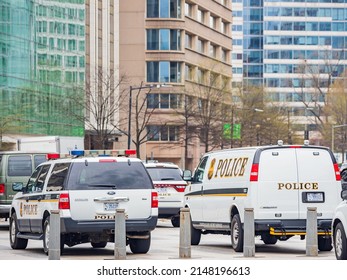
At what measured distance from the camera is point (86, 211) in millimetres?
20047

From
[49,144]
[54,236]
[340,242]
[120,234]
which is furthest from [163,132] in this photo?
[340,242]

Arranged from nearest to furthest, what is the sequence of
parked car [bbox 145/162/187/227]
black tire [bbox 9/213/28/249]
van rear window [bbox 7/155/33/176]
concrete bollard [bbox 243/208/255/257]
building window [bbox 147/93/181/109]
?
concrete bollard [bbox 243/208/255/257], black tire [bbox 9/213/28/249], van rear window [bbox 7/155/33/176], parked car [bbox 145/162/187/227], building window [bbox 147/93/181/109]

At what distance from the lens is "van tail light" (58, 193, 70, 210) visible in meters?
20.0

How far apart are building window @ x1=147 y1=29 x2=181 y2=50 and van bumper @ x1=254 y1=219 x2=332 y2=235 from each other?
8707cm

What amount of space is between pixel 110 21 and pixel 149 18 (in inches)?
396

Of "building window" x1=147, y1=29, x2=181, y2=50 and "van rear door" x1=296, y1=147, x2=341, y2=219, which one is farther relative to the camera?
"building window" x1=147, y1=29, x2=181, y2=50

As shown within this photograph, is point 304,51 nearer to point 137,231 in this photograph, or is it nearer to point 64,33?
point 64,33

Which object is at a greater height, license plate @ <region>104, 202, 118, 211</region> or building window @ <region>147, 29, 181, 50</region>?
building window @ <region>147, 29, 181, 50</region>

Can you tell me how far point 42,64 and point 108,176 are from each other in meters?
65.4

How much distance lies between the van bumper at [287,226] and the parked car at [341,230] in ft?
10.4

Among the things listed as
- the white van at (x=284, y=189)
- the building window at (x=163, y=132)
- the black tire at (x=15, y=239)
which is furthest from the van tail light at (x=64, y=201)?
the building window at (x=163, y=132)

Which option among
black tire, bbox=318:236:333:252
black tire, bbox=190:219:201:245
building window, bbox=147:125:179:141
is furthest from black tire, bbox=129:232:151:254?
building window, bbox=147:125:179:141

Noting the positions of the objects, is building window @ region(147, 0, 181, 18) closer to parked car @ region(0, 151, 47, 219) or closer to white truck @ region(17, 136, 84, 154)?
white truck @ region(17, 136, 84, 154)
